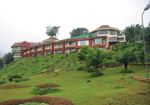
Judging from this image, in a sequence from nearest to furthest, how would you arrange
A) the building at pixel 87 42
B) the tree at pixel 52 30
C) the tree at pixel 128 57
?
the tree at pixel 128 57, the building at pixel 87 42, the tree at pixel 52 30

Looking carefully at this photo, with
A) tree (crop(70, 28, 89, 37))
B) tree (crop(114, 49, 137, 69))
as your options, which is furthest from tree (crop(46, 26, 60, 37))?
tree (crop(114, 49, 137, 69))

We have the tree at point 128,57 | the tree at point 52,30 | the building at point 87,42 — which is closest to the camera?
the tree at point 128,57

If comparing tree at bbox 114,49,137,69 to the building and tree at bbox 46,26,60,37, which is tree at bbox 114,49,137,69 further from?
tree at bbox 46,26,60,37

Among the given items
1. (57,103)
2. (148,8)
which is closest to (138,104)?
(57,103)

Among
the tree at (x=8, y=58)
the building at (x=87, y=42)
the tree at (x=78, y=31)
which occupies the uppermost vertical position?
the tree at (x=78, y=31)

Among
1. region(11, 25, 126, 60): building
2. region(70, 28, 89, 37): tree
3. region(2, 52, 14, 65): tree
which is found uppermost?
region(70, 28, 89, 37): tree

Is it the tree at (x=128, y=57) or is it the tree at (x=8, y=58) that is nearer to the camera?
the tree at (x=128, y=57)

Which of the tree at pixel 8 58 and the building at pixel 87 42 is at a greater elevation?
the building at pixel 87 42

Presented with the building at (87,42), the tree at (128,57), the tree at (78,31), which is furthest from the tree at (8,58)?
the tree at (128,57)

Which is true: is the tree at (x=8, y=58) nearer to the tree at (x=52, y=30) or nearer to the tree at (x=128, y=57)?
the tree at (x=52, y=30)

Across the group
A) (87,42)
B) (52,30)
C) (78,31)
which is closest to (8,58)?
(52,30)

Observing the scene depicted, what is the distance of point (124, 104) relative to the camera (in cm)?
778

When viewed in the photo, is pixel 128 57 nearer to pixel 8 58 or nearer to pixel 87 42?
pixel 87 42

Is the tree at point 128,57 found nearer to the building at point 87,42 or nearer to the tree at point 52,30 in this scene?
the building at point 87,42
